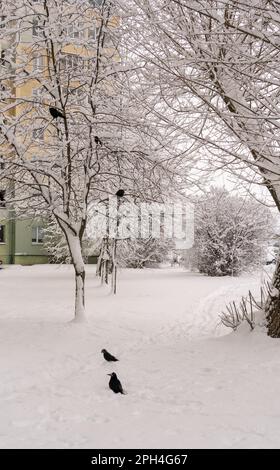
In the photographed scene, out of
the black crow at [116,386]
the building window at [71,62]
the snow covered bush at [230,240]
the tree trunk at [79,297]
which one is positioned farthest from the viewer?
the snow covered bush at [230,240]

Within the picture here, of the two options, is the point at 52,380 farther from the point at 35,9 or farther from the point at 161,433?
the point at 35,9

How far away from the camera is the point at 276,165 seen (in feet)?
20.8

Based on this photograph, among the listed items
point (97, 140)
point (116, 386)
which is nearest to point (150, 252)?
point (97, 140)

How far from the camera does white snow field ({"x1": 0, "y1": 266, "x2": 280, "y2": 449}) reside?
13.4 ft

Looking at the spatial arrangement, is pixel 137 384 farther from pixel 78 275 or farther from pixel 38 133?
pixel 38 133

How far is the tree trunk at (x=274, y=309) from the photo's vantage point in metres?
7.01

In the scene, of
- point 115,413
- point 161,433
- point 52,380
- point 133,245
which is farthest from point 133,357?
point 133,245

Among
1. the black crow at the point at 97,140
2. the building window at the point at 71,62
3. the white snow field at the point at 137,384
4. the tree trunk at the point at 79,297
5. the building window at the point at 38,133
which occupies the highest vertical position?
the building window at the point at 71,62

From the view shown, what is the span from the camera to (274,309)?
23.4ft

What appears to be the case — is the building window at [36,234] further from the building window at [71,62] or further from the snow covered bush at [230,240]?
the building window at [71,62]

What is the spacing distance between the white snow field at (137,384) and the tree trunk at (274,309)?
0.23 m

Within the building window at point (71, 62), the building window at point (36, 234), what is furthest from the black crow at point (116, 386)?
the building window at point (36, 234)

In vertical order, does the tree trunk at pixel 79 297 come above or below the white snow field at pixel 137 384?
above

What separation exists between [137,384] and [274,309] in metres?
2.62
